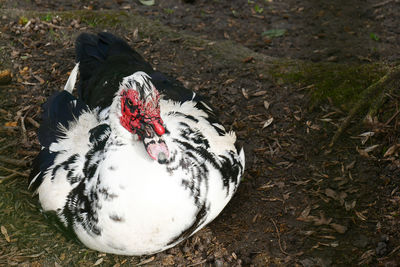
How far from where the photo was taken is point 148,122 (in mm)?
2664

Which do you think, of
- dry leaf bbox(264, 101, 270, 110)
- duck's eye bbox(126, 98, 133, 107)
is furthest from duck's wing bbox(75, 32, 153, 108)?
dry leaf bbox(264, 101, 270, 110)

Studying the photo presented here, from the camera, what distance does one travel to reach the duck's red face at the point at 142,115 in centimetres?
→ 266

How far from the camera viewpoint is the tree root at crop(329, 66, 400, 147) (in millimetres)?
3584

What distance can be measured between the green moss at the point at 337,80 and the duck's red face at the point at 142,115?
1.85m

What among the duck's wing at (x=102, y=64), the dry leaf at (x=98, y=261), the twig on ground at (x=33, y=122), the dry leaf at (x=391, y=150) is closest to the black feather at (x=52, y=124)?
the duck's wing at (x=102, y=64)

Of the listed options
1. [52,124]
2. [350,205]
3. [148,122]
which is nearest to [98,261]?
[52,124]

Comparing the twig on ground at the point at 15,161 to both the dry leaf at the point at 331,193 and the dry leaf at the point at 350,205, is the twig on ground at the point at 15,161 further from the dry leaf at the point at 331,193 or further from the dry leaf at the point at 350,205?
the dry leaf at the point at 350,205

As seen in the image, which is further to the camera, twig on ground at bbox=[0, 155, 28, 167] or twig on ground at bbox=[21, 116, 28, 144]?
twig on ground at bbox=[21, 116, 28, 144]

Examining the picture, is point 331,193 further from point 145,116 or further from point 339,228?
point 145,116

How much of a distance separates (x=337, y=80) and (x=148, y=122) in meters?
2.12

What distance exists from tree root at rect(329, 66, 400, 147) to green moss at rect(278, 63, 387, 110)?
0.18m

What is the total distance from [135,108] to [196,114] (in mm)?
795

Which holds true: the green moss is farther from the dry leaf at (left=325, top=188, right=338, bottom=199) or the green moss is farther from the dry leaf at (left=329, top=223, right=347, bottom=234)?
the dry leaf at (left=329, top=223, right=347, bottom=234)

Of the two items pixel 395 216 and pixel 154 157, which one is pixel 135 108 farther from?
pixel 395 216
